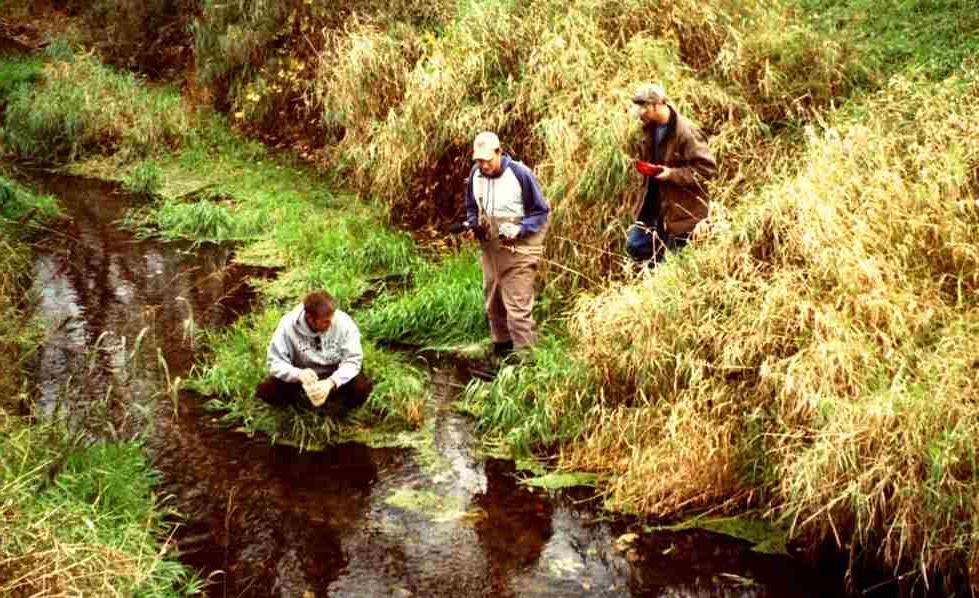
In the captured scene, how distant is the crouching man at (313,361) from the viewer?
6457mm

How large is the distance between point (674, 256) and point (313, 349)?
2.56m

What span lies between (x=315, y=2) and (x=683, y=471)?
428 inches

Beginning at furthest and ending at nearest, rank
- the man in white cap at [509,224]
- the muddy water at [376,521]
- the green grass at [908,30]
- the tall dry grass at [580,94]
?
the green grass at [908,30] → the tall dry grass at [580,94] → the man in white cap at [509,224] → the muddy water at [376,521]

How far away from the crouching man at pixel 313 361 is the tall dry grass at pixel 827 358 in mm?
1551

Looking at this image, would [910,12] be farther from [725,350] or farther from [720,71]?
[725,350]

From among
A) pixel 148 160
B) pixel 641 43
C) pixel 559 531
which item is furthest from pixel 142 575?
pixel 148 160

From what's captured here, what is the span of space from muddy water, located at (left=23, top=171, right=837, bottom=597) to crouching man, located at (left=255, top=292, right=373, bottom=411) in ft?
1.36

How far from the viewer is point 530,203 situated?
7.46 metres

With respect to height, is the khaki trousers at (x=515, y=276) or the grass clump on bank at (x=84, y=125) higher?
the khaki trousers at (x=515, y=276)

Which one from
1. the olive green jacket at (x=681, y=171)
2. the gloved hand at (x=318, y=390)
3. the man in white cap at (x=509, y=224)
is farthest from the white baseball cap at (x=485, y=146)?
the gloved hand at (x=318, y=390)

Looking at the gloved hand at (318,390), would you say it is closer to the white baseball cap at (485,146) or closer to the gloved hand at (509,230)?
the gloved hand at (509,230)

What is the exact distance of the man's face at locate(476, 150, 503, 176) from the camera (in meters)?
7.26

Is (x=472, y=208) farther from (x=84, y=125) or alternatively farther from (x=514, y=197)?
(x=84, y=125)

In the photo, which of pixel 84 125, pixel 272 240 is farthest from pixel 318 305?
pixel 84 125
